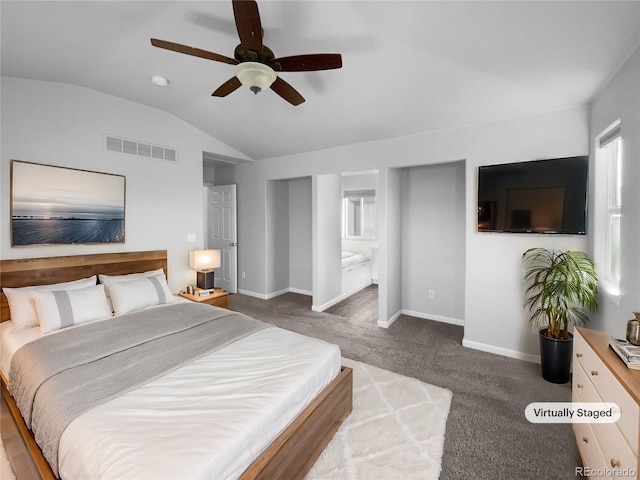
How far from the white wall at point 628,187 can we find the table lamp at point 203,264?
13.3 feet

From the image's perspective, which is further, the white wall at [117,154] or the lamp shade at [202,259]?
the lamp shade at [202,259]

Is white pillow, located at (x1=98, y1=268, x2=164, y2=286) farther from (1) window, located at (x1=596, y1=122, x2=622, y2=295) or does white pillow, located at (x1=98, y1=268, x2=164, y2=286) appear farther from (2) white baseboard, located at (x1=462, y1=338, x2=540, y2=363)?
(1) window, located at (x1=596, y1=122, x2=622, y2=295)

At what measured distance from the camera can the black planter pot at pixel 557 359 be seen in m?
2.50

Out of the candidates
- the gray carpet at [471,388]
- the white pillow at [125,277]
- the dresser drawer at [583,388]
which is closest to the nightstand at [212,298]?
the white pillow at [125,277]

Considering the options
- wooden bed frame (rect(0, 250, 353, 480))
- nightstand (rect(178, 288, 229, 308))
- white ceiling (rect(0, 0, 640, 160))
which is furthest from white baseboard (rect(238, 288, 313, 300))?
white ceiling (rect(0, 0, 640, 160))

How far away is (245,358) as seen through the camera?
1.88 m

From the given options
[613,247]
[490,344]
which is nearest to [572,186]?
[613,247]

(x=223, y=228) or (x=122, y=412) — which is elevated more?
(x=223, y=228)

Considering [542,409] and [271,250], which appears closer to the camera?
[542,409]

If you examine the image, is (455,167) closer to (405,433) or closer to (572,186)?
(572,186)

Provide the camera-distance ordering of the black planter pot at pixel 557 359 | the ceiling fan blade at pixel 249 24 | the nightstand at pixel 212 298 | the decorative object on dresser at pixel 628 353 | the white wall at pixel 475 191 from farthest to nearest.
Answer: the nightstand at pixel 212 298, the white wall at pixel 475 191, the black planter pot at pixel 557 359, the ceiling fan blade at pixel 249 24, the decorative object on dresser at pixel 628 353

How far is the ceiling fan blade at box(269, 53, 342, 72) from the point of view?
5.92 ft

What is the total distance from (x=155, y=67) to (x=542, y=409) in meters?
4.52

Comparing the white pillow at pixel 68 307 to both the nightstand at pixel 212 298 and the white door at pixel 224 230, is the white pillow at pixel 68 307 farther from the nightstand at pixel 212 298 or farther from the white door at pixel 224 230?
the white door at pixel 224 230
